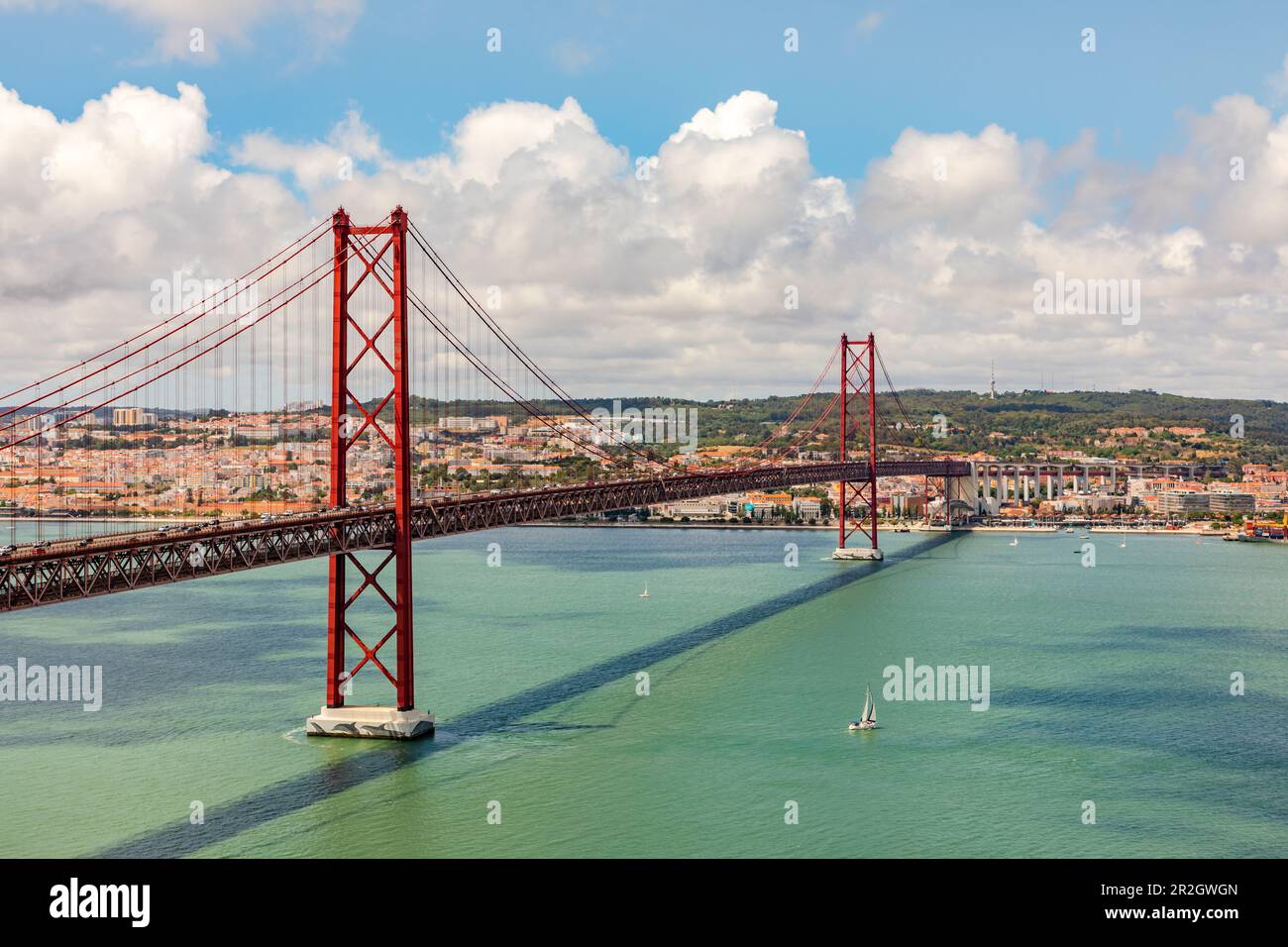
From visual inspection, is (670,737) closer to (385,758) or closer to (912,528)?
(385,758)

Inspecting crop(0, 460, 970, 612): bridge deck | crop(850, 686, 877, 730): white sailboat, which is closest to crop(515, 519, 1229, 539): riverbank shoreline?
crop(0, 460, 970, 612): bridge deck

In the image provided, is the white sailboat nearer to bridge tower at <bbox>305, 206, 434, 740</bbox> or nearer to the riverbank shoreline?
bridge tower at <bbox>305, 206, 434, 740</bbox>

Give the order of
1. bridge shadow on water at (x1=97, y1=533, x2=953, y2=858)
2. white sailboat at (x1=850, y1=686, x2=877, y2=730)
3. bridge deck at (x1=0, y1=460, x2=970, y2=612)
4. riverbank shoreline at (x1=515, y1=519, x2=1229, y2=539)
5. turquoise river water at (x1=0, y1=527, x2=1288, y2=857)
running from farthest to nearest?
riverbank shoreline at (x1=515, y1=519, x2=1229, y2=539) < white sailboat at (x1=850, y1=686, x2=877, y2=730) < turquoise river water at (x1=0, y1=527, x2=1288, y2=857) < bridge shadow on water at (x1=97, y1=533, x2=953, y2=858) < bridge deck at (x1=0, y1=460, x2=970, y2=612)

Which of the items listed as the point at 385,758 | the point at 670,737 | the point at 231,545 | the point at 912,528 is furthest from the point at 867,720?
the point at 912,528

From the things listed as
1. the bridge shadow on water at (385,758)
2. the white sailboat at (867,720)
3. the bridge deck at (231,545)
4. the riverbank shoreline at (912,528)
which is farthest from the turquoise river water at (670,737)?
the riverbank shoreline at (912,528)
